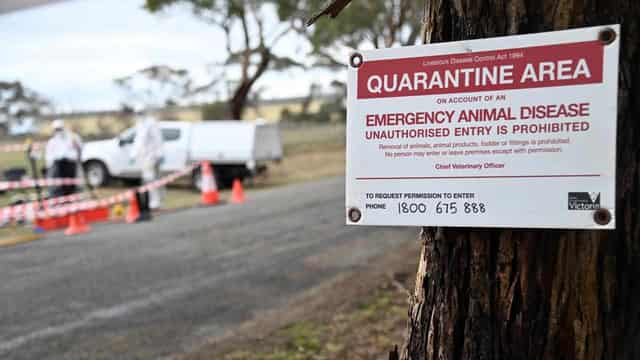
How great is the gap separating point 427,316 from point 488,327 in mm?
195

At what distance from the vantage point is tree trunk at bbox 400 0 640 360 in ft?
5.64

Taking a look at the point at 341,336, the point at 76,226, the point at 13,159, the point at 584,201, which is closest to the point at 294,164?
the point at 13,159

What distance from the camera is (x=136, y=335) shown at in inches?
205

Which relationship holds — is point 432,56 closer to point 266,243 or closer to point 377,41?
point 266,243

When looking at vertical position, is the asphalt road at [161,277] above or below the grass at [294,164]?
below

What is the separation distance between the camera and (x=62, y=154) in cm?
1272

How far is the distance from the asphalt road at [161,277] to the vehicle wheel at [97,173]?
345 inches

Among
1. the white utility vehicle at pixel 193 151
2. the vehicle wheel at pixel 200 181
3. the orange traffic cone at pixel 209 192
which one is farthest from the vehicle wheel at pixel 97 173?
the orange traffic cone at pixel 209 192

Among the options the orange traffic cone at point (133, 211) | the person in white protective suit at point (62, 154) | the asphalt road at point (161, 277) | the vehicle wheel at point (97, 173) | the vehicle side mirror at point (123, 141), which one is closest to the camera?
the asphalt road at point (161, 277)

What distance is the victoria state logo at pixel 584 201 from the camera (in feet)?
5.44

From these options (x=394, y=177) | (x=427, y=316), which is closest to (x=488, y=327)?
(x=427, y=316)

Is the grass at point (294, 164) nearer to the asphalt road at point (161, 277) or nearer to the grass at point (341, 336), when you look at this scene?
the asphalt road at point (161, 277)

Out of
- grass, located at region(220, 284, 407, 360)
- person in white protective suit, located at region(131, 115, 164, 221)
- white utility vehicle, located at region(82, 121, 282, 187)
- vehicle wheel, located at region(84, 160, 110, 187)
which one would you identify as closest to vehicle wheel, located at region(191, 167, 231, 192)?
white utility vehicle, located at region(82, 121, 282, 187)

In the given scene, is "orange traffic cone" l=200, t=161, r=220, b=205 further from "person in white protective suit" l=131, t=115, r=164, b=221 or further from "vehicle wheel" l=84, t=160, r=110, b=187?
"vehicle wheel" l=84, t=160, r=110, b=187
